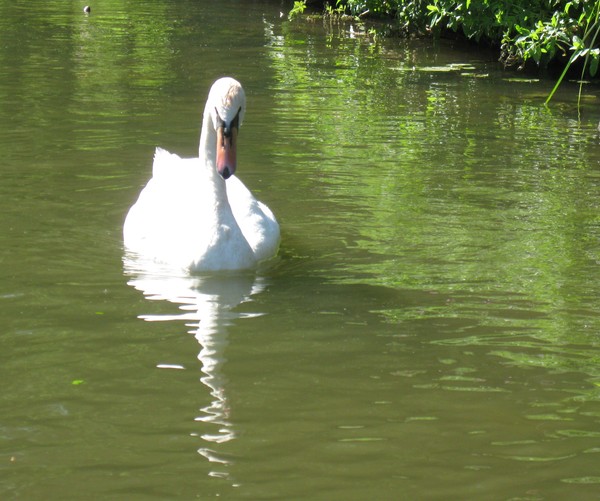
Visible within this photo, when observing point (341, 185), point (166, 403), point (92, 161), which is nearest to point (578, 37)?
point (341, 185)

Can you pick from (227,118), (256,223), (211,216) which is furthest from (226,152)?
(256,223)

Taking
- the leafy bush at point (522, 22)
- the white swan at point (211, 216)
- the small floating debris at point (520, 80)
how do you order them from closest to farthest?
the white swan at point (211, 216) < the leafy bush at point (522, 22) < the small floating debris at point (520, 80)

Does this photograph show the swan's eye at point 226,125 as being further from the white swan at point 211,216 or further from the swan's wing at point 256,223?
the swan's wing at point 256,223

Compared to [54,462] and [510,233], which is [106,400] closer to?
[54,462]

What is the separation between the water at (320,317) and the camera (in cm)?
480

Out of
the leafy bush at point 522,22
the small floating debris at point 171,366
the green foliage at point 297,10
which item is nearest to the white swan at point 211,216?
the small floating debris at point 171,366

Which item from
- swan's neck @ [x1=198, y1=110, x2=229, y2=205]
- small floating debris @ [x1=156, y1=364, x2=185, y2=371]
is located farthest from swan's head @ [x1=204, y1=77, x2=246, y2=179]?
small floating debris @ [x1=156, y1=364, x2=185, y2=371]

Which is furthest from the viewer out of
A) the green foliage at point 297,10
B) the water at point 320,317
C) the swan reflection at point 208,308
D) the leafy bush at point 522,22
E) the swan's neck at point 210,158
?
the green foliage at point 297,10

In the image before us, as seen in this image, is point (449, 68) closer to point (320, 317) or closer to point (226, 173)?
point (226, 173)

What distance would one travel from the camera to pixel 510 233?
28.0 feet

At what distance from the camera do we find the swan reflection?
5.21 meters

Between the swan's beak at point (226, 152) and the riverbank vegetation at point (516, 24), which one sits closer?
the swan's beak at point (226, 152)

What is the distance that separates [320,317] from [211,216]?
1447 millimetres

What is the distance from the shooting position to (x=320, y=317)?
6.72 meters
